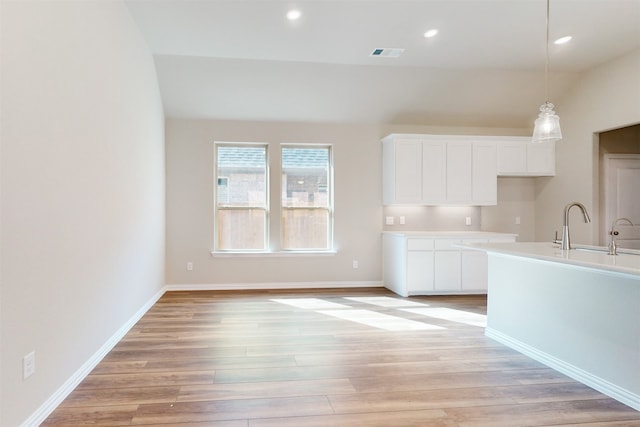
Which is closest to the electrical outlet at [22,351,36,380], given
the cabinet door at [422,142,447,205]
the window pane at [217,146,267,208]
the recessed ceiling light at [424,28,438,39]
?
the window pane at [217,146,267,208]

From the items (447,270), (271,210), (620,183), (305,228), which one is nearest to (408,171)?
(447,270)

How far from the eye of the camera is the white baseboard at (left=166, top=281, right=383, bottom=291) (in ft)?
18.8

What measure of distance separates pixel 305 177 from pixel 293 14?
270cm

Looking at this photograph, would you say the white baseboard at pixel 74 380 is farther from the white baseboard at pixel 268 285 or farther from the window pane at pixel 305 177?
the window pane at pixel 305 177

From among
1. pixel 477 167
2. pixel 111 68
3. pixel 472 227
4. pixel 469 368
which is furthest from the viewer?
pixel 472 227

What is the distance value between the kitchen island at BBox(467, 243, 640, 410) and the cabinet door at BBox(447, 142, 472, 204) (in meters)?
2.25

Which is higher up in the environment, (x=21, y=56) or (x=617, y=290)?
(x=21, y=56)

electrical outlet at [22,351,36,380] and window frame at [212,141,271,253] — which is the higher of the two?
window frame at [212,141,271,253]

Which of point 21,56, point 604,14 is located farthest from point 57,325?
point 604,14

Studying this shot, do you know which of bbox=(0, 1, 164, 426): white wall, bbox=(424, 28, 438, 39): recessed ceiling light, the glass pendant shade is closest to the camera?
bbox=(0, 1, 164, 426): white wall

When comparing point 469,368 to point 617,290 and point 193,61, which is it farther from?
point 193,61

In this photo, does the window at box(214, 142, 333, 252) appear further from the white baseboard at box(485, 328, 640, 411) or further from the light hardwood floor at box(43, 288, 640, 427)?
the white baseboard at box(485, 328, 640, 411)

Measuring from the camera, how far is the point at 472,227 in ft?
20.2

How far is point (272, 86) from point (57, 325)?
3.93 meters
